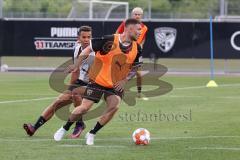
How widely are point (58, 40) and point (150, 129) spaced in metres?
17.9

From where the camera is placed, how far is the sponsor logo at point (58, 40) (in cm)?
3106

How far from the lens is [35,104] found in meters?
18.1

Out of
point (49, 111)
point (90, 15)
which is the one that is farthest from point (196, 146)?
point (90, 15)

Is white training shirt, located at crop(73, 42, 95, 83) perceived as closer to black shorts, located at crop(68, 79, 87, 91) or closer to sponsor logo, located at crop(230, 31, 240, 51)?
black shorts, located at crop(68, 79, 87, 91)

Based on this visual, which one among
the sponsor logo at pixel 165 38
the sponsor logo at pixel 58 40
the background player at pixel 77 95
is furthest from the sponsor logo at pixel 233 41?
the background player at pixel 77 95

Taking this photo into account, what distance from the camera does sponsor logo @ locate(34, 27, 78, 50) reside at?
31.1m

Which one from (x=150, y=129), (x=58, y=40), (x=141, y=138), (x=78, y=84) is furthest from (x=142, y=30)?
(x=58, y=40)

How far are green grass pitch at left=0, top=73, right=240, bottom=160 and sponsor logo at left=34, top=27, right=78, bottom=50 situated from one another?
8319 mm

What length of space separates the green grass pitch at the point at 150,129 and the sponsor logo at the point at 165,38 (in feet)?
25.4

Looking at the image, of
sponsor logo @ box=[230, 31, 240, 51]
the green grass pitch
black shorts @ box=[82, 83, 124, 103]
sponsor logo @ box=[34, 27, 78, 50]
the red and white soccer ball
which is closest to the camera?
the green grass pitch

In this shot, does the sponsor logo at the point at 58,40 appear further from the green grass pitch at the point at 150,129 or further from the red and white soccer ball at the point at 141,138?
the red and white soccer ball at the point at 141,138

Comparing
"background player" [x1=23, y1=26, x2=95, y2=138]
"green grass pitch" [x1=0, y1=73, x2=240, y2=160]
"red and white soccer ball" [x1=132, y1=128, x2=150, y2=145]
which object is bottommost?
"green grass pitch" [x1=0, y1=73, x2=240, y2=160]

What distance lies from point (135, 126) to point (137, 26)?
3.10m

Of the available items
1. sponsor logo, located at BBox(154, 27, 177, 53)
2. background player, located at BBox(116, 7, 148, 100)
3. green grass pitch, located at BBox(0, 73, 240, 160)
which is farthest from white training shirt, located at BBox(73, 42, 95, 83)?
sponsor logo, located at BBox(154, 27, 177, 53)
